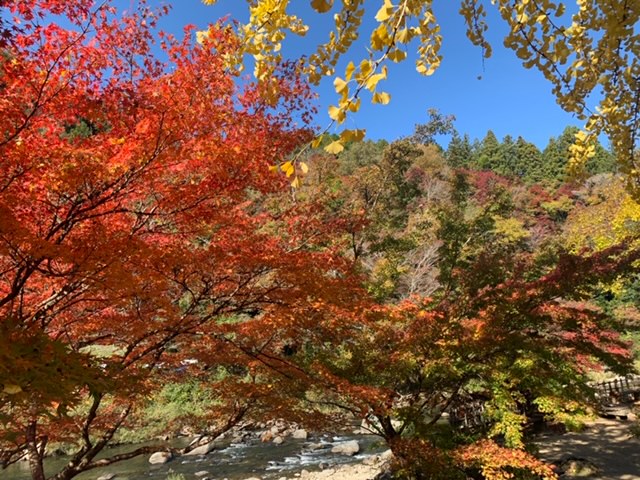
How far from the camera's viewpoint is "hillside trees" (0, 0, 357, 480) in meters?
3.67

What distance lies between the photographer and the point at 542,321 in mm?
7141

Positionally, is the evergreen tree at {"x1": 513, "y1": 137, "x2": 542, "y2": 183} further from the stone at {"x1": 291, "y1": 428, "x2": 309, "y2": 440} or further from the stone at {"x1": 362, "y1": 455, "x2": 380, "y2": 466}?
the stone at {"x1": 362, "y1": 455, "x2": 380, "y2": 466}

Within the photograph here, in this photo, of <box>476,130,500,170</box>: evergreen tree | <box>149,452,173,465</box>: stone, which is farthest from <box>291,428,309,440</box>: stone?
<box>476,130,500,170</box>: evergreen tree

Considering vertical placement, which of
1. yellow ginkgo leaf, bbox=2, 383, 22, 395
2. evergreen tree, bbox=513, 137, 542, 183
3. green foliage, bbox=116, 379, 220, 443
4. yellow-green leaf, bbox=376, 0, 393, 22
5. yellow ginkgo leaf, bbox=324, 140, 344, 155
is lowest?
green foliage, bbox=116, 379, 220, 443

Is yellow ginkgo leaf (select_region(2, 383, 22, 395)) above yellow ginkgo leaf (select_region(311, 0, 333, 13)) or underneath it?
underneath

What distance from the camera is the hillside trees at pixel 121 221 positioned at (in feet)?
12.0

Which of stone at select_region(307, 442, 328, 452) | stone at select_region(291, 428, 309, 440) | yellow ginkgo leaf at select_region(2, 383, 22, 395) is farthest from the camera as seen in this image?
stone at select_region(291, 428, 309, 440)

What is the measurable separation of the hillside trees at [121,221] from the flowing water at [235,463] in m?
5.56

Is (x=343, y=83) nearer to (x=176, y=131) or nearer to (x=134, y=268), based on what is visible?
(x=176, y=131)

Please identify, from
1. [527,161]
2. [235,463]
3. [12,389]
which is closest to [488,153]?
[527,161]

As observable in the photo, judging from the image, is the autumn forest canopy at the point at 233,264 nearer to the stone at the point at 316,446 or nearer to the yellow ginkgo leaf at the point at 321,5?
the yellow ginkgo leaf at the point at 321,5

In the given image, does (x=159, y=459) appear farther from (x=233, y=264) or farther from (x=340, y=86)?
(x=340, y=86)

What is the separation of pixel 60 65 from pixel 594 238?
882 inches

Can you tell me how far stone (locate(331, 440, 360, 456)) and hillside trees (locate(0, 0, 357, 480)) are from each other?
23.8 feet
